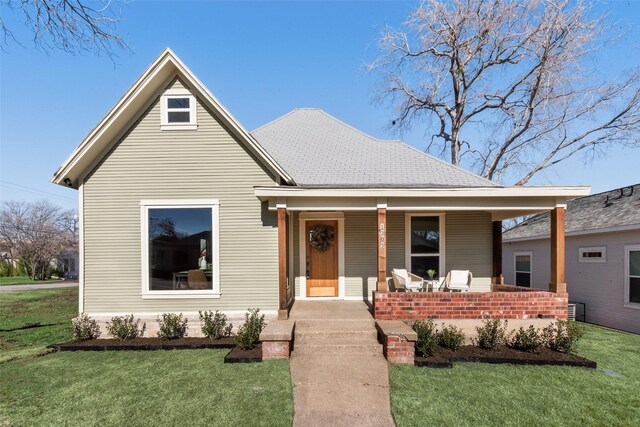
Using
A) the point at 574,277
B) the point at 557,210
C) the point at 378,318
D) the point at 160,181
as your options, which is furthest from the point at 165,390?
the point at 574,277

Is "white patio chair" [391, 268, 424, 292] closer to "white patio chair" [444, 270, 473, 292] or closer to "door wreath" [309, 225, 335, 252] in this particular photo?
"white patio chair" [444, 270, 473, 292]

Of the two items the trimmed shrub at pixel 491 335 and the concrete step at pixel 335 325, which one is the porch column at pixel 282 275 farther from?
the trimmed shrub at pixel 491 335

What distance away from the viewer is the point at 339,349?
634 centimetres

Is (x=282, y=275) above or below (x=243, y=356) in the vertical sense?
above

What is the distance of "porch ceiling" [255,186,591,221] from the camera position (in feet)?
24.0

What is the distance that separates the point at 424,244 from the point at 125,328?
7776 millimetres

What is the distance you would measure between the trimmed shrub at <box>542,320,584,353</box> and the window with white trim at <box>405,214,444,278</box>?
3.01 m

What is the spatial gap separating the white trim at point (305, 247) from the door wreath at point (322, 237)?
0.23 meters

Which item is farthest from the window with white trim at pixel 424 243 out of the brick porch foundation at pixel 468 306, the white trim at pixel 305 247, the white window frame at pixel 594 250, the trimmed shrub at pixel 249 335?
the white window frame at pixel 594 250

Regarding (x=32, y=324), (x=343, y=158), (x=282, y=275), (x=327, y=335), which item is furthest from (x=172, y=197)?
(x=32, y=324)

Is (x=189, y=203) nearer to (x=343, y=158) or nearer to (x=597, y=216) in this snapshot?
(x=343, y=158)

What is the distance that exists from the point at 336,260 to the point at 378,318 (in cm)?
→ 271

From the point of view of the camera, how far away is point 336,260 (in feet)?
31.2

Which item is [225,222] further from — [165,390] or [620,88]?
[620,88]
